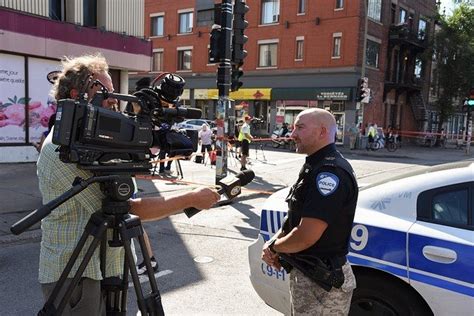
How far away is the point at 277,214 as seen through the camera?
345 centimetres

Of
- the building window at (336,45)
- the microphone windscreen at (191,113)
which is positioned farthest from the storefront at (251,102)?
the microphone windscreen at (191,113)

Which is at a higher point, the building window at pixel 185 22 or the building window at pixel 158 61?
the building window at pixel 185 22

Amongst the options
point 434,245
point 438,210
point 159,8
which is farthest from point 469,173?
point 159,8

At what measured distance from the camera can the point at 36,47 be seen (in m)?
13.0

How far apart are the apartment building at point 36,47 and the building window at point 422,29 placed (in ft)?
84.8

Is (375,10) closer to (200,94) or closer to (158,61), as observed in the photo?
(200,94)

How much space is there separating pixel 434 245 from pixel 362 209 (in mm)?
560

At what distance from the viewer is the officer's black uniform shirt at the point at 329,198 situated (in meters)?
2.33

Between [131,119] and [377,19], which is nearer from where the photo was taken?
[131,119]

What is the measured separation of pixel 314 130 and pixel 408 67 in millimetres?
35007

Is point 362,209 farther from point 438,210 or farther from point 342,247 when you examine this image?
point 342,247

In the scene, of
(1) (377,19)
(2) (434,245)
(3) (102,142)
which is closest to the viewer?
(3) (102,142)

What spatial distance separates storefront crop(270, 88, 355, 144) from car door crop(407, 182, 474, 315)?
83.2ft

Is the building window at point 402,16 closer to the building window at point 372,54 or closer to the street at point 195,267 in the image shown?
the building window at point 372,54
